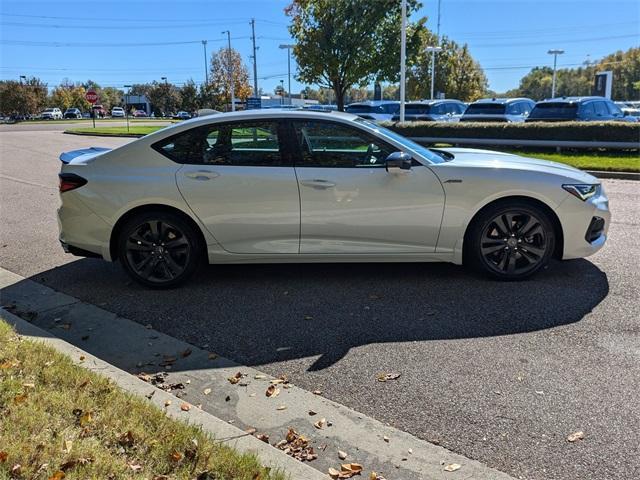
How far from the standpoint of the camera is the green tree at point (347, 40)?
80.8ft

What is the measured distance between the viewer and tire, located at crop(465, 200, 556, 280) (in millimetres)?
5254

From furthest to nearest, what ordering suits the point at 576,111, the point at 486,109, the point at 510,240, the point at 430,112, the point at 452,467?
the point at 430,112, the point at 486,109, the point at 576,111, the point at 510,240, the point at 452,467

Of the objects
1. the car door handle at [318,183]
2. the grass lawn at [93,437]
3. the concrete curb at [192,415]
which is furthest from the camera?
the car door handle at [318,183]

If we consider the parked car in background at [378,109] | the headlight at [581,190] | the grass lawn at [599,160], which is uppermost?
the parked car in background at [378,109]

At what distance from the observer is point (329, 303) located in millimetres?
5004

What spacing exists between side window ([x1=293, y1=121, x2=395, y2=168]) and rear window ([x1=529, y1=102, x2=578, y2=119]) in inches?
606

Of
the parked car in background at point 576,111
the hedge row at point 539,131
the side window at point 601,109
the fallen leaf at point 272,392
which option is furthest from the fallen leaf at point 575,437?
the side window at point 601,109

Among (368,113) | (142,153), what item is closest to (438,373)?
(142,153)

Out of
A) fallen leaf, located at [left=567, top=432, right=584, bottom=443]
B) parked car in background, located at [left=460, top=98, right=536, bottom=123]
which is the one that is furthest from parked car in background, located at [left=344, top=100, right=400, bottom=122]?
fallen leaf, located at [left=567, top=432, right=584, bottom=443]

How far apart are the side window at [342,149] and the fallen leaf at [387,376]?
2.13 m

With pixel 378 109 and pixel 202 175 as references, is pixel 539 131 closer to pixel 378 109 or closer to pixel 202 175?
pixel 378 109

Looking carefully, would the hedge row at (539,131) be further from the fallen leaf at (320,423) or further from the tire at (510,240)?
the fallen leaf at (320,423)

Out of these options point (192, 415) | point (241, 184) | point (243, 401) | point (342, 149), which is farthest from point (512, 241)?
point (192, 415)

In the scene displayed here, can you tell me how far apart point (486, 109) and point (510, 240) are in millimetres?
18366
